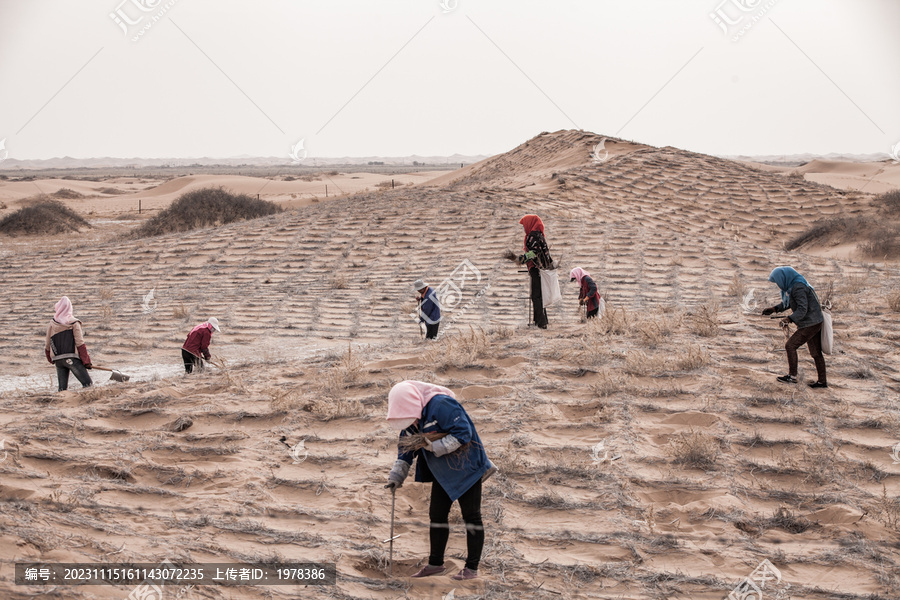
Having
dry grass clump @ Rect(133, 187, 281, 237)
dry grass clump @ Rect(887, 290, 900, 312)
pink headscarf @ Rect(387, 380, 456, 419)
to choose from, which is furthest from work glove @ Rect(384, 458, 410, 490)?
dry grass clump @ Rect(133, 187, 281, 237)

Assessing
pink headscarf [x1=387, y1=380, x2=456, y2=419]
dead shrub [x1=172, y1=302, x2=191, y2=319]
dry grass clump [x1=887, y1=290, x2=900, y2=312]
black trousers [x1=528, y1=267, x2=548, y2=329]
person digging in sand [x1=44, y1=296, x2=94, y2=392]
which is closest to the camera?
pink headscarf [x1=387, y1=380, x2=456, y2=419]

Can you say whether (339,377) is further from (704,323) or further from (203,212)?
(203,212)

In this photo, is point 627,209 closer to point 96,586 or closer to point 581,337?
point 581,337

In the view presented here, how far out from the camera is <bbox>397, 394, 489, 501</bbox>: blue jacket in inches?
158

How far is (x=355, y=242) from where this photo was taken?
637 inches

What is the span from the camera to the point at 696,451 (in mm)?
5422

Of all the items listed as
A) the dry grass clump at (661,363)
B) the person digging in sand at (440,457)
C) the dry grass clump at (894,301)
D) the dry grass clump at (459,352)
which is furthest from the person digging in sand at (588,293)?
the person digging in sand at (440,457)

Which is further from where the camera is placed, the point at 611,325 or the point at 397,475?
the point at 611,325

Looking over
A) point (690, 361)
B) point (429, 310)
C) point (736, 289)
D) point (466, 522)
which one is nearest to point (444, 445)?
point (466, 522)

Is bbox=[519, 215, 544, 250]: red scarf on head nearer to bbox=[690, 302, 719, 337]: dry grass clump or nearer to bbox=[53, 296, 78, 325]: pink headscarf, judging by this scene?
bbox=[690, 302, 719, 337]: dry grass clump

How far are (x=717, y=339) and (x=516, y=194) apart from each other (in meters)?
11.4

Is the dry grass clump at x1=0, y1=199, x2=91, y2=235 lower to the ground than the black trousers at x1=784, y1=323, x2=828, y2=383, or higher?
higher

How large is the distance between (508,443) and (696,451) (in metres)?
1.42

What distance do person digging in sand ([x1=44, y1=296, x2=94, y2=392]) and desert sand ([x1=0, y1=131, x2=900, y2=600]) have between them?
0.41 metres
